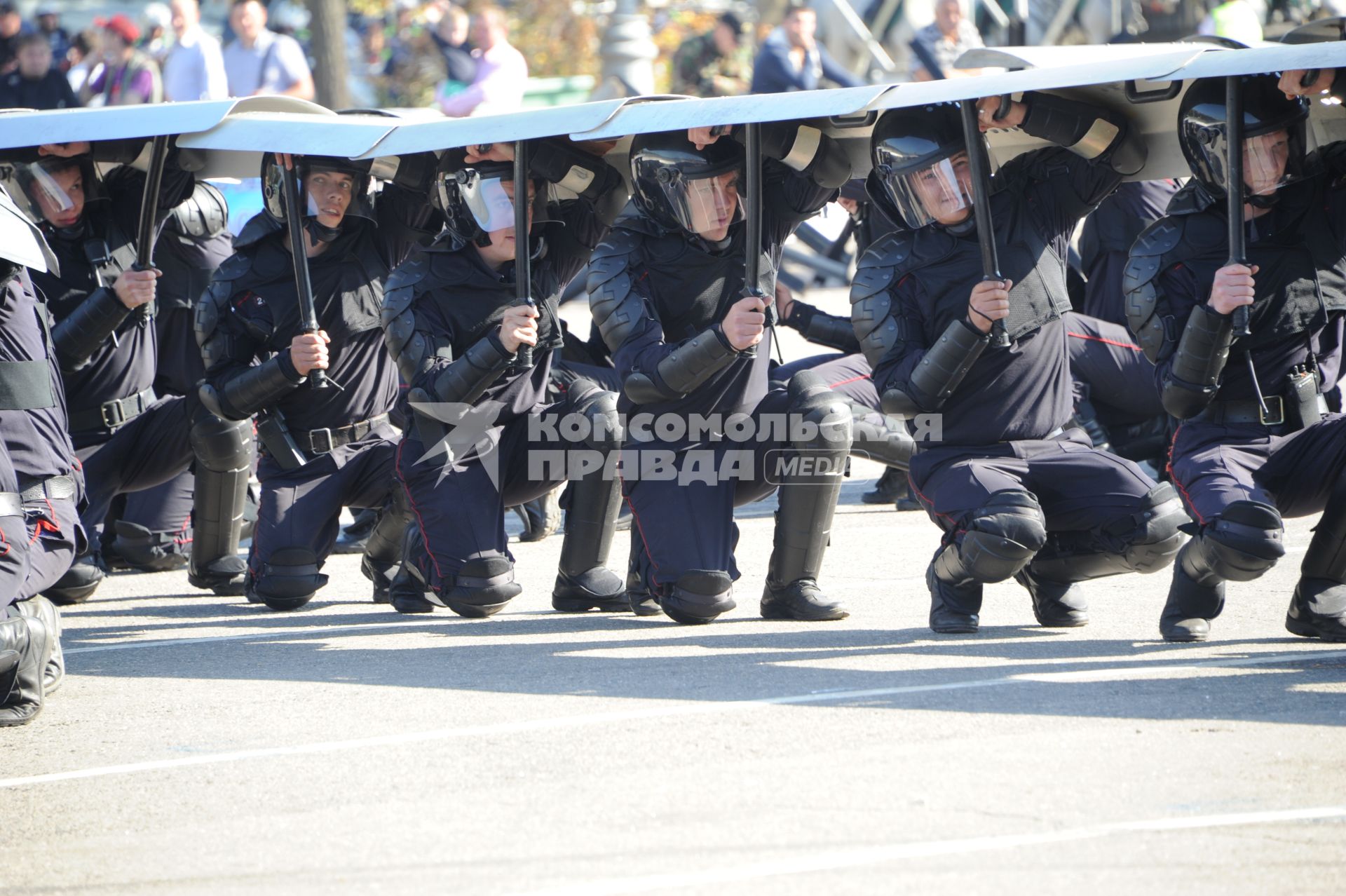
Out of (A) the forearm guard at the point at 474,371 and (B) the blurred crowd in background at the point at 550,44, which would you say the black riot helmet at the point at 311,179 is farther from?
(B) the blurred crowd in background at the point at 550,44

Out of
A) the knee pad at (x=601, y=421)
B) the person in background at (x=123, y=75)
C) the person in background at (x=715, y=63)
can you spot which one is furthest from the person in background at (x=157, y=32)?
the knee pad at (x=601, y=421)

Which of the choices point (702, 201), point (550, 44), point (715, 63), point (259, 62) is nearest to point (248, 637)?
point (702, 201)

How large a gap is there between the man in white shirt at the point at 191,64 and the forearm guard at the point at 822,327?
21.0ft

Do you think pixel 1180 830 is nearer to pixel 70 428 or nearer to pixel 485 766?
pixel 485 766

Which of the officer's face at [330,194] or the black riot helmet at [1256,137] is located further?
the officer's face at [330,194]

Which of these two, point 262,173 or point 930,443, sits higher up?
point 262,173

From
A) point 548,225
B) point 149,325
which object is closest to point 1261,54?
point 548,225

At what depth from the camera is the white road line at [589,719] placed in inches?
179

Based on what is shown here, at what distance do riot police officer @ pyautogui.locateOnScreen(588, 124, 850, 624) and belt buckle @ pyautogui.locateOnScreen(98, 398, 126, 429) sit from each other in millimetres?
2131

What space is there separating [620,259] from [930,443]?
120 centimetres

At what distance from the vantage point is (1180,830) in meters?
3.67

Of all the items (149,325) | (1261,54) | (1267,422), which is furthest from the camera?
(149,325)

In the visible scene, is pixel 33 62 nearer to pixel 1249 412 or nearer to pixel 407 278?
pixel 407 278

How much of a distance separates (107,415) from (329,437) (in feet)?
3.19
